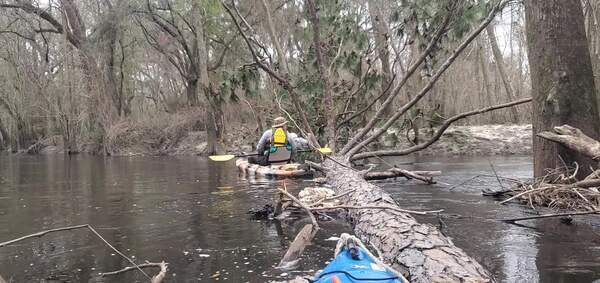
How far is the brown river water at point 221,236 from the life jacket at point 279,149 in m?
1.98

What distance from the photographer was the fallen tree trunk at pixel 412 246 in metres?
2.80

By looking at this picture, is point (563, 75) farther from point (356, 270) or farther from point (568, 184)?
point (356, 270)

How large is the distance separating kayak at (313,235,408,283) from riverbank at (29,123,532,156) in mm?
14872

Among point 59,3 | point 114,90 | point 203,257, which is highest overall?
point 59,3

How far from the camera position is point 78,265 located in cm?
431

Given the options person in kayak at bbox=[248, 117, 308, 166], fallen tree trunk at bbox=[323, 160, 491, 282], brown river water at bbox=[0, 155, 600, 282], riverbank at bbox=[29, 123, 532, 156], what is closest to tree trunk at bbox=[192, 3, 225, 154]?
riverbank at bbox=[29, 123, 532, 156]

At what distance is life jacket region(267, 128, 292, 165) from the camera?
11.1 metres

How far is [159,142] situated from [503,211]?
22.1 metres

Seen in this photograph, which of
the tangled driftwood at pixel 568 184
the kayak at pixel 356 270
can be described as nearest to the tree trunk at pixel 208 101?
the tangled driftwood at pixel 568 184

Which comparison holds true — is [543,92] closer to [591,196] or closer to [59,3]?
[591,196]

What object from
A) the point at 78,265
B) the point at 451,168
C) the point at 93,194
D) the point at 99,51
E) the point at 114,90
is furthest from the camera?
the point at 114,90

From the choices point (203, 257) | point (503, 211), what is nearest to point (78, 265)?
point (203, 257)

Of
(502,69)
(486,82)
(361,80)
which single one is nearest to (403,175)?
(361,80)

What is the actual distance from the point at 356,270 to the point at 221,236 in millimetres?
2848
